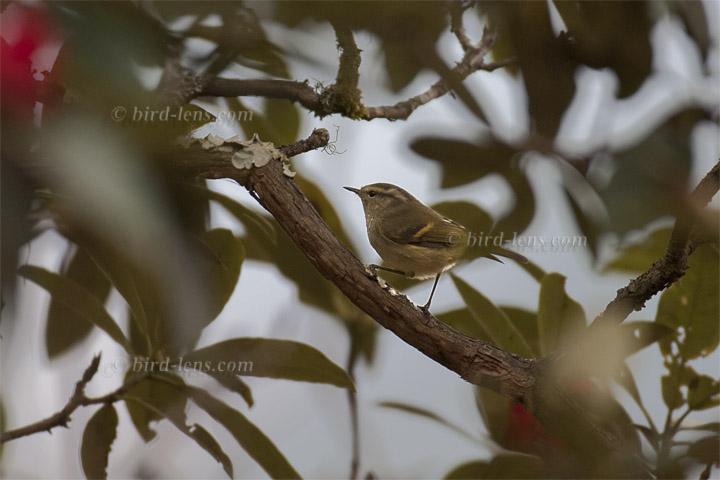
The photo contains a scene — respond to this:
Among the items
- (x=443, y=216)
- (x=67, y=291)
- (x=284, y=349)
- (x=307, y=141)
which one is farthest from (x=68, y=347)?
(x=443, y=216)

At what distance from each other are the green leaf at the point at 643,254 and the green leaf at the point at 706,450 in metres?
0.67

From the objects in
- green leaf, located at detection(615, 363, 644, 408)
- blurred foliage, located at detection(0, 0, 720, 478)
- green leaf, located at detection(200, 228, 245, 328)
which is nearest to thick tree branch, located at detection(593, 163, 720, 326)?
blurred foliage, located at detection(0, 0, 720, 478)

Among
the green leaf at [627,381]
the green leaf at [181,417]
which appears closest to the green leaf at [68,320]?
the green leaf at [181,417]

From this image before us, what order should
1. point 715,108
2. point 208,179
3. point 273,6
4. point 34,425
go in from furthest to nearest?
point 34,425, point 208,179, point 715,108, point 273,6

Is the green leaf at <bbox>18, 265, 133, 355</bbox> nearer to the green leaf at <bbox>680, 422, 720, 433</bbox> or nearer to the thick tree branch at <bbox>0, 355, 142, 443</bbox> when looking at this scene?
the thick tree branch at <bbox>0, 355, 142, 443</bbox>

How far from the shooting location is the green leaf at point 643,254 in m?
1.94

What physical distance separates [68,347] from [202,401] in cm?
46

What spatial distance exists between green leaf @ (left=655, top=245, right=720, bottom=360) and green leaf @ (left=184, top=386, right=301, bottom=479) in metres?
1.05

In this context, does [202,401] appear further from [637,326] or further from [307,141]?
[637,326]

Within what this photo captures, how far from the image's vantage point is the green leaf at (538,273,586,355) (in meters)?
1.70

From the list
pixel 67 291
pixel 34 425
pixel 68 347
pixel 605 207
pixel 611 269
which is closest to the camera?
pixel 605 207

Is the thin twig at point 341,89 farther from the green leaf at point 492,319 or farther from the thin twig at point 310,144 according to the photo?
the green leaf at point 492,319

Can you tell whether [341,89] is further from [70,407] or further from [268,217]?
[70,407]

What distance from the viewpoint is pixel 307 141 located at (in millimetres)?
1374
